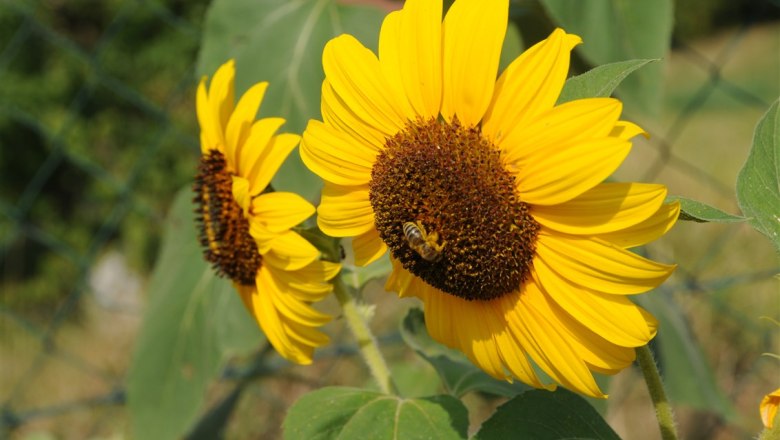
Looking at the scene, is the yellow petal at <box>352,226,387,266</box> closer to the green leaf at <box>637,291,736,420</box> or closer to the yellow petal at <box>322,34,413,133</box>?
the yellow petal at <box>322,34,413,133</box>

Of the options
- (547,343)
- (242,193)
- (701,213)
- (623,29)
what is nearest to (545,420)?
(547,343)

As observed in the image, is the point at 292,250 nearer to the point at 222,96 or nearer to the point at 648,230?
the point at 222,96

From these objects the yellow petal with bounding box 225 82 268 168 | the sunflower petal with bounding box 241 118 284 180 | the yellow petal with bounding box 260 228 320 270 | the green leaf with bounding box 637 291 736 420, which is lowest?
the green leaf with bounding box 637 291 736 420

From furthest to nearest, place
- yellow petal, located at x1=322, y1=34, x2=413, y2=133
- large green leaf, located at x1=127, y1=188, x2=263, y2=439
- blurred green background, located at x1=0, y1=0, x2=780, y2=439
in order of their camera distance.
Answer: blurred green background, located at x1=0, y1=0, x2=780, y2=439 < large green leaf, located at x1=127, y1=188, x2=263, y2=439 < yellow petal, located at x1=322, y1=34, x2=413, y2=133

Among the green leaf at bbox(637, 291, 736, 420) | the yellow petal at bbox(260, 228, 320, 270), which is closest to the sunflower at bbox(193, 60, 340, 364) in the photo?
the yellow petal at bbox(260, 228, 320, 270)

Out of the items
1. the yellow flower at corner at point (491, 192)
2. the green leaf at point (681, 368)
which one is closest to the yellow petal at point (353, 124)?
the yellow flower at corner at point (491, 192)

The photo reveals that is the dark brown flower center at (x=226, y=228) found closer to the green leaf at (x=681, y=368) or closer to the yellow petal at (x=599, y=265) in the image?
the yellow petal at (x=599, y=265)

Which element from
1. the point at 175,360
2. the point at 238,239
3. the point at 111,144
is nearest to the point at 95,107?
the point at 111,144
